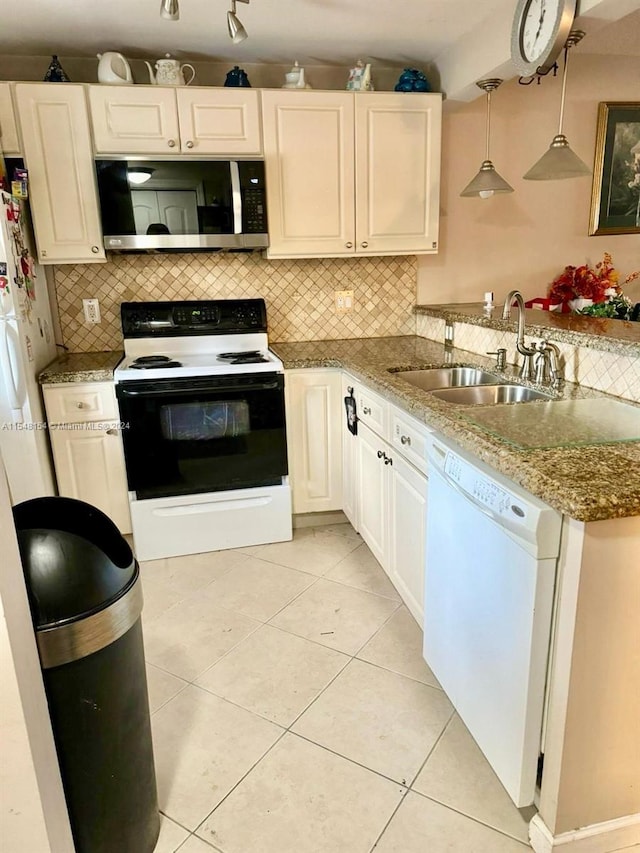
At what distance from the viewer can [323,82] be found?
3094mm

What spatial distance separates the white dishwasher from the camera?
47.5 inches

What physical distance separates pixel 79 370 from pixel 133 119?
47.4 inches

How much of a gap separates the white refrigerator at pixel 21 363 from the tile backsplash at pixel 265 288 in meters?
0.34

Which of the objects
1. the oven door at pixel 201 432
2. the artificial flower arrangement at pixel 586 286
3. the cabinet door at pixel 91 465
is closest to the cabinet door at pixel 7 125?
the oven door at pixel 201 432

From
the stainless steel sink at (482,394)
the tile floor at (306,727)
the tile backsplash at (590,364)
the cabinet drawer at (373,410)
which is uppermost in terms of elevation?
the tile backsplash at (590,364)

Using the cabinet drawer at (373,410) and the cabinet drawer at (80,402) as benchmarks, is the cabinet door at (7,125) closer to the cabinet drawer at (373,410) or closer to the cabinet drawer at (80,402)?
the cabinet drawer at (80,402)

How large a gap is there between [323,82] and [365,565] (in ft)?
8.46

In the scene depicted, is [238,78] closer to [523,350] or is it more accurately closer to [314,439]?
[314,439]

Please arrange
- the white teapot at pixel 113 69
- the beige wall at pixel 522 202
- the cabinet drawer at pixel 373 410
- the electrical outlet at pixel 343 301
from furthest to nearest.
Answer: the electrical outlet at pixel 343 301, the beige wall at pixel 522 202, the white teapot at pixel 113 69, the cabinet drawer at pixel 373 410

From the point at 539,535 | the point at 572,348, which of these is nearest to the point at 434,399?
the point at 572,348

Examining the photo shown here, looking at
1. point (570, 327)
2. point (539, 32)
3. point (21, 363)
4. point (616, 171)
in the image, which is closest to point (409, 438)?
point (570, 327)

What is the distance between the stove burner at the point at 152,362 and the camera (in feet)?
8.83

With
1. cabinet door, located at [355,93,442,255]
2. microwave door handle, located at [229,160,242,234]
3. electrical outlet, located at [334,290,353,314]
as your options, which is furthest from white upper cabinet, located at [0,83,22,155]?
electrical outlet, located at [334,290,353,314]

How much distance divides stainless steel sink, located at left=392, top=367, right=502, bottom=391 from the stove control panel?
99 cm
